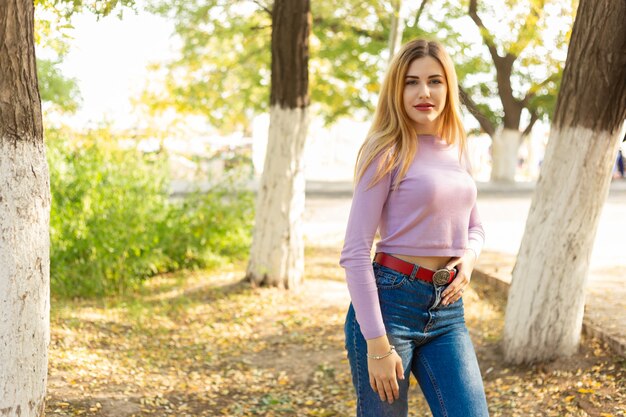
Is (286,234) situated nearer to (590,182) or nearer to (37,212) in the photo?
(590,182)

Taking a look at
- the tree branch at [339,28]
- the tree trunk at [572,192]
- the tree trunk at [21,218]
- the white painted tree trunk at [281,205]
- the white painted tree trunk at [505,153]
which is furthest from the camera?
the white painted tree trunk at [505,153]

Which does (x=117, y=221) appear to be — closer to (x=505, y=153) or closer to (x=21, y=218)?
(x=21, y=218)

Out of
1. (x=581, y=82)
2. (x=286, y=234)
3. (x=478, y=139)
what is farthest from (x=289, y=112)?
(x=478, y=139)

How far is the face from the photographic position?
266 centimetres

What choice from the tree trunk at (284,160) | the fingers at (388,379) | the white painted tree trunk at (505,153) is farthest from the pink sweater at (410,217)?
the white painted tree trunk at (505,153)

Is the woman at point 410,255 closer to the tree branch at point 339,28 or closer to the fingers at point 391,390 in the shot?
the fingers at point 391,390

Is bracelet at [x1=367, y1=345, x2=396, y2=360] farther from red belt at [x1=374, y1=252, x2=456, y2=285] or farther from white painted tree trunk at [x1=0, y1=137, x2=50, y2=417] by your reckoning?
white painted tree trunk at [x1=0, y1=137, x2=50, y2=417]

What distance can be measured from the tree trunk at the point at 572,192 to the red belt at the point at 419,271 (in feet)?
8.90

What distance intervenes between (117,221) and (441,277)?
6442mm

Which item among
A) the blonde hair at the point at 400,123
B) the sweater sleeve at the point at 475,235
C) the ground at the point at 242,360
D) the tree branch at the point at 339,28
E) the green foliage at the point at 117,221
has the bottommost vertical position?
the ground at the point at 242,360

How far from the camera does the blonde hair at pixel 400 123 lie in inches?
100

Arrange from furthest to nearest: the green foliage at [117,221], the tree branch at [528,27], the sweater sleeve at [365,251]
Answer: the green foliage at [117,221] < the tree branch at [528,27] < the sweater sleeve at [365,251]

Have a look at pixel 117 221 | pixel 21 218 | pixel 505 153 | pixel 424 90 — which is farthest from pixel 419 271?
pixel 505 153

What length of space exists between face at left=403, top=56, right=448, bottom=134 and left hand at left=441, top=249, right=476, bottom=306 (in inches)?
18.8
